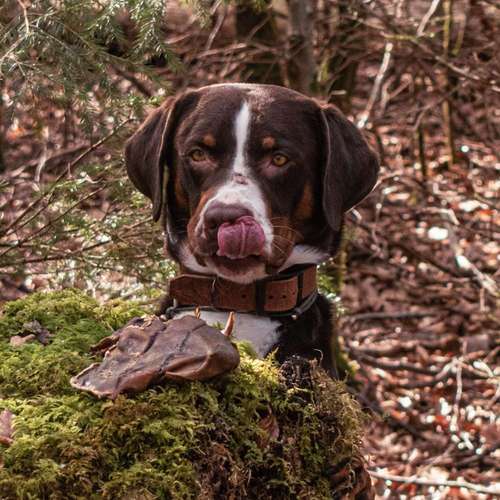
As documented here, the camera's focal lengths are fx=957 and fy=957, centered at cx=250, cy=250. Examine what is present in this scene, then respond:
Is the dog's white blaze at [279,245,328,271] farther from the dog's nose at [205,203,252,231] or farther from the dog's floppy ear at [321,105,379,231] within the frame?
the dog's nose at [205,203,252,231]

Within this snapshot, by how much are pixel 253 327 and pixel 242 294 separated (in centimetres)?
13

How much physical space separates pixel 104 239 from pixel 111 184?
0.28 meters

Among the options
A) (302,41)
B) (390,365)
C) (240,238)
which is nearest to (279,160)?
(240,238)

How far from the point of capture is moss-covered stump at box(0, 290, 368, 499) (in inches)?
82.7

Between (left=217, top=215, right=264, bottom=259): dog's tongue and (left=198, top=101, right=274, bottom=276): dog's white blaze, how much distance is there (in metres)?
0.03

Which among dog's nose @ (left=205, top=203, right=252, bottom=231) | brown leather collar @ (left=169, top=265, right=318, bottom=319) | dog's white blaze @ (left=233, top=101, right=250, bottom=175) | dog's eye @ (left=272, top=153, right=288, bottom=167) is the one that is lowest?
brown leather collar @ (left=169, top=265, right=318, bottom=319)

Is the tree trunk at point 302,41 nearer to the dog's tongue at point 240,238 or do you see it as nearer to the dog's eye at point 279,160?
the dog's eye at point 279,160

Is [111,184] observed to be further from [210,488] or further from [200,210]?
[210,488]

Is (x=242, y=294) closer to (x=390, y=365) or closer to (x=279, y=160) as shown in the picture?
(x=279, y=160)

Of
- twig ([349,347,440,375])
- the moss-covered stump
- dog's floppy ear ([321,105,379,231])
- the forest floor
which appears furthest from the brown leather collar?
twig ([349,347,440,375])

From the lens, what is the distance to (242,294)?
358cm

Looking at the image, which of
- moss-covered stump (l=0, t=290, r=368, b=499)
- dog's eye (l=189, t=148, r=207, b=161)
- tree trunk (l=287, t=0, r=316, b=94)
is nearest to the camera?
moss-covered stump (l=0, t=290, r=368, b=499)

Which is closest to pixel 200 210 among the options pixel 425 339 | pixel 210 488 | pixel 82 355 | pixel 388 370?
pixel 82 355

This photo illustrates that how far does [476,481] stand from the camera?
5.94 m
